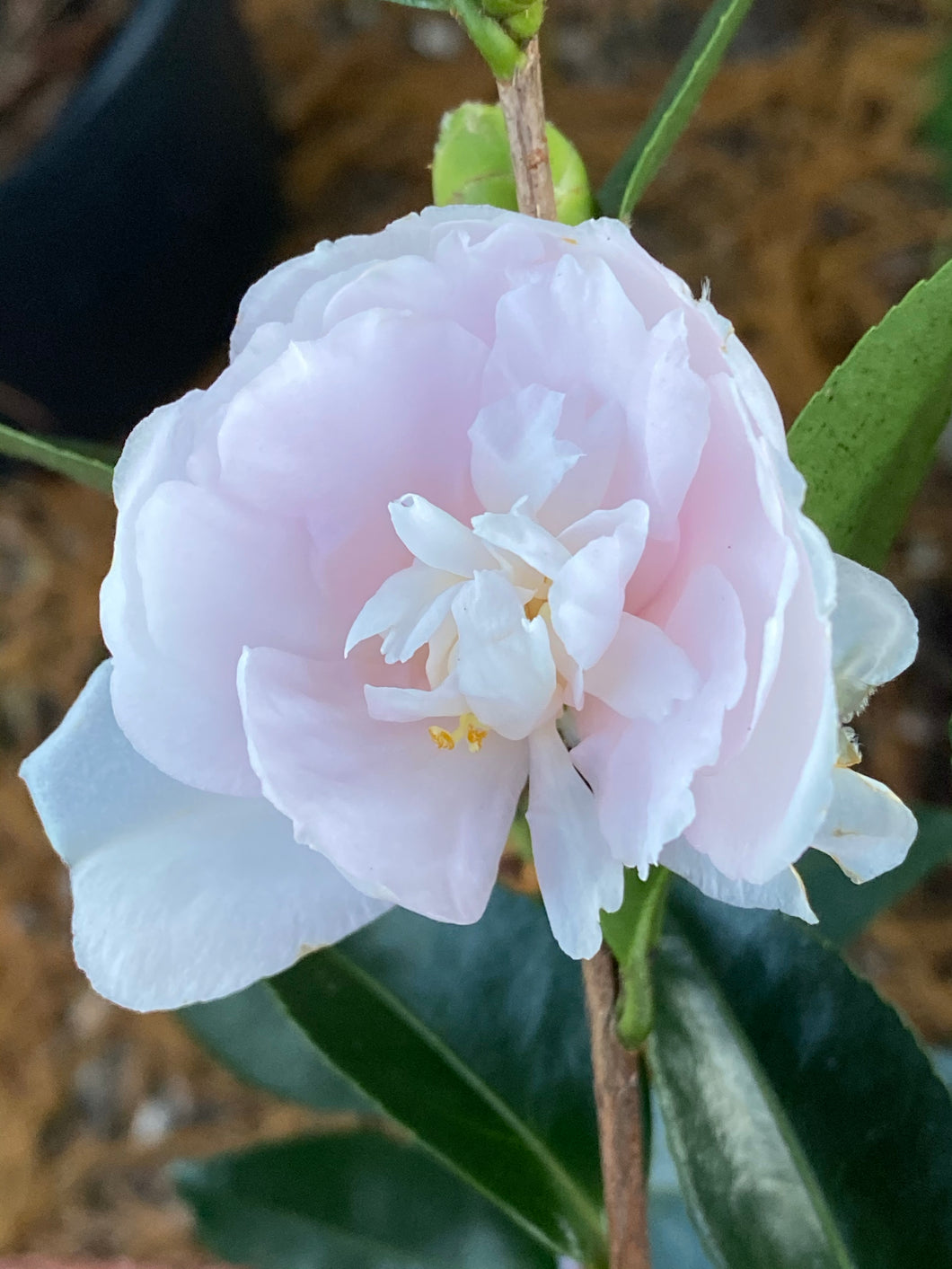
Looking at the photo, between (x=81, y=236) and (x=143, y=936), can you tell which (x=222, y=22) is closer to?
(x=81, y=236)

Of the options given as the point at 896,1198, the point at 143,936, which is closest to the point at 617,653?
the point at 143,936

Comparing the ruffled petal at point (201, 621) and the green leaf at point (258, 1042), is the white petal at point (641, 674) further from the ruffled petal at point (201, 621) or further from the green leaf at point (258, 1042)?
the green leaf at point (258, 1042)

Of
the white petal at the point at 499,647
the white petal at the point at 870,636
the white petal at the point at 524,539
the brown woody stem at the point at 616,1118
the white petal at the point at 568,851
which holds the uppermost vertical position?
the white petal at the point at 524,539

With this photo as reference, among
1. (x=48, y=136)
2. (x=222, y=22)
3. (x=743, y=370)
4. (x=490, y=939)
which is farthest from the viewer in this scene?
(x=222, y=22)

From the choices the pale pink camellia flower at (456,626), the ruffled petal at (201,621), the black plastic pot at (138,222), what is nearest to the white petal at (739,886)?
the pale pink camellia flower at (456,626)

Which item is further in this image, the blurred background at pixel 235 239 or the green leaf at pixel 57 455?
the blurred background at pixel 235 239

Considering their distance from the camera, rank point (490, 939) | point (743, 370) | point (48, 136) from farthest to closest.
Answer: point (48, 136), point (490, 939), point (743, 370)

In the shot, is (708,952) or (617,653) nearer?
(617,653)
